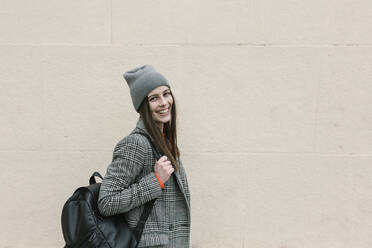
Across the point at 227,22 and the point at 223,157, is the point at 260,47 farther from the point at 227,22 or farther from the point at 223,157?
the point at 223,157

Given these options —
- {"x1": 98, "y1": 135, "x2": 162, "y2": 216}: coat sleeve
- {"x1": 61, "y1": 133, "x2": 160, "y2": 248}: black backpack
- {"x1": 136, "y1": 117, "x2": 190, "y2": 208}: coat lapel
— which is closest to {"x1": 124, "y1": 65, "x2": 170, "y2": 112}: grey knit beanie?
{"x1": 136, "y1": 117, "x2": 190, "y2": 208}: coat lapel

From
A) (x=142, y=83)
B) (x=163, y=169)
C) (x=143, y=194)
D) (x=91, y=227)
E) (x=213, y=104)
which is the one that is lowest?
(x=91, y=227)

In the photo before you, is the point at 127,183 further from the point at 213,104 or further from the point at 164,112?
the point at 213,104

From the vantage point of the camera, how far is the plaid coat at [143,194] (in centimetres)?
174

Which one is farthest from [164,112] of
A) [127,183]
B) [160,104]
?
[127,183]

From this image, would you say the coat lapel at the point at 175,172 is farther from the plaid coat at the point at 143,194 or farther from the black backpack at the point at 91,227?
the black backpack at the point at 91,227

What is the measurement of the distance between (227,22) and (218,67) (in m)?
0.40

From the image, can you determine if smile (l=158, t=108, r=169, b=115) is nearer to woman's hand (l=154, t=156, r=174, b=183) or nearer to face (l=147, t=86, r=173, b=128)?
face (l=147, t=86, r=173, b=128)

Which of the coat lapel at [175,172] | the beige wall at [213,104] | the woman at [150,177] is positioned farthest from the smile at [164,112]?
the beige wall at [213,104]

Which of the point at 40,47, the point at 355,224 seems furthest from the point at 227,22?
the point at 355,224

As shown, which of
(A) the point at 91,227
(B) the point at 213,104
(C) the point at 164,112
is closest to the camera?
(A) the point at 91,227

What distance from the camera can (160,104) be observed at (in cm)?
187

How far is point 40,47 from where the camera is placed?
9.34 feet

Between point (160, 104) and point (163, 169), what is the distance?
1.24 feet
